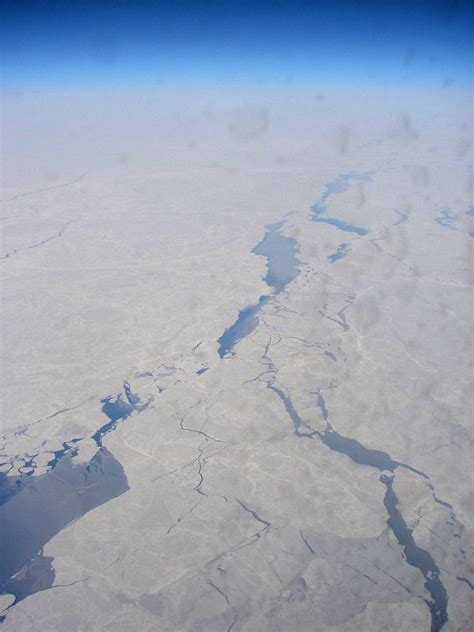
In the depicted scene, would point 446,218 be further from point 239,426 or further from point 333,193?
point 239,426

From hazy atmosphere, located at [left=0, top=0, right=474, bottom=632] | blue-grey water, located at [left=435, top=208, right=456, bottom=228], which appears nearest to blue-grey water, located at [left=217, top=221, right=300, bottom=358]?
hazy atmosphere, located at [left=0, top=0, right=474, bottom=632]

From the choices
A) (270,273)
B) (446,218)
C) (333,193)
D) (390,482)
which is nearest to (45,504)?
(390,482)

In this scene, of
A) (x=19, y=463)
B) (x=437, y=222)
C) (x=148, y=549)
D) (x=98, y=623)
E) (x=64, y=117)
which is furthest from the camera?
(x=64, y=117)

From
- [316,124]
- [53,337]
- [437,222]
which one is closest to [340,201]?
[437,222]

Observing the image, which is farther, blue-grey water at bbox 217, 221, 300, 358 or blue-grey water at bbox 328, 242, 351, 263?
blue-grey water at bbox 328, 242, 351, 263

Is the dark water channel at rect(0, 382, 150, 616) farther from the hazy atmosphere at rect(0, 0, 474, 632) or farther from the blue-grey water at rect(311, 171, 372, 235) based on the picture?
the blue-grey water at rect(311, 171, 372, 235)

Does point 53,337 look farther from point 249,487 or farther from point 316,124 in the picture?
point 316,124
